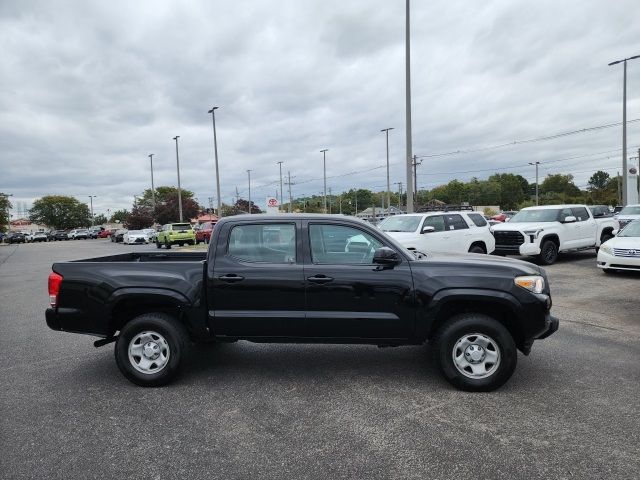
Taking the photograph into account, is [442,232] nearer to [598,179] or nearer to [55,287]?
[55,287]

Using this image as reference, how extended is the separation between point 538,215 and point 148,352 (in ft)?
45.3

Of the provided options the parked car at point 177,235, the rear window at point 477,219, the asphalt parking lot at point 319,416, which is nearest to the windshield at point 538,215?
the rear window at point 477,219

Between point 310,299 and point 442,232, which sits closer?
point 310,299

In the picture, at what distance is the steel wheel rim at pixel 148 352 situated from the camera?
4.91 metres

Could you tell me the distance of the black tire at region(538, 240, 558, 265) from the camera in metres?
14.4

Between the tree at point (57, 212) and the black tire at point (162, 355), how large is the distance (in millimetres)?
126918

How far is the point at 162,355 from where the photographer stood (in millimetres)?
4930

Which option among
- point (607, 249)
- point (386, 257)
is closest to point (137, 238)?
point (607, 249)

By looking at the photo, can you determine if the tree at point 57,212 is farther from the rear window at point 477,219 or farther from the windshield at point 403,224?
the rear window at point 477,219

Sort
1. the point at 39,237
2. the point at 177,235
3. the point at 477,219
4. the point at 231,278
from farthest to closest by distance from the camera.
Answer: the point at 39,237, the point at 177,235, the point at 477,219, the point at 231,278

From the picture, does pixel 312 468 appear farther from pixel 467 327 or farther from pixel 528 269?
A: pixel 528 269

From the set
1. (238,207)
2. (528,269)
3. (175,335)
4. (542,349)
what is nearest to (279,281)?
(175,335)

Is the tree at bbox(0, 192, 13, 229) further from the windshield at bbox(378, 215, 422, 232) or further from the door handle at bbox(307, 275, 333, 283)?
the door handle at bbox(307, 275, 333, 283)

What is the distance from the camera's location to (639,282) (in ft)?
35.9
